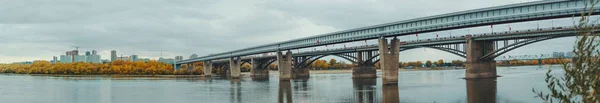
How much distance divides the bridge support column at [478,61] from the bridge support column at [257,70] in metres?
64.3

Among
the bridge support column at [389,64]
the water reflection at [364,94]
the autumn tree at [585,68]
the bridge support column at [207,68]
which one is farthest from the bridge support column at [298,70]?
the autumn tree at [585,68]

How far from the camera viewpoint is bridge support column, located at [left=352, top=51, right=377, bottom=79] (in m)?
103

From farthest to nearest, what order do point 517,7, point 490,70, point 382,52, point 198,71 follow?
point 198,71
point 490,70
point 382,52
point 517,7

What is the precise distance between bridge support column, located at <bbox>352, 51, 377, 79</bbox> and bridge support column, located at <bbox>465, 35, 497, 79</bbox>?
28.7 meters

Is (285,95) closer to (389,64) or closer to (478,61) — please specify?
(389,64)

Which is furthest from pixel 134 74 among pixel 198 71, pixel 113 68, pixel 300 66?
pixel 300 66

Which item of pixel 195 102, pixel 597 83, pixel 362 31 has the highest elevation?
pixel 362 31

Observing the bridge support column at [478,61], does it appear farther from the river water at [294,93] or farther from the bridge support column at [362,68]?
the bridge support column at [362,68]

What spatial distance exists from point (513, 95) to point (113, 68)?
115 meters

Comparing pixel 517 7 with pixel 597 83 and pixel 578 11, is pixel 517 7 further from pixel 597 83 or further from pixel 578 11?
pixel 597 83

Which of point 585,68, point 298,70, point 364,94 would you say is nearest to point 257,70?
point 298,70

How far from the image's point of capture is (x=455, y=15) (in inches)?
2238

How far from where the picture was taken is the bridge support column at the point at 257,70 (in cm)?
13075

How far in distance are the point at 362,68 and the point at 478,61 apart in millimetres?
30314
